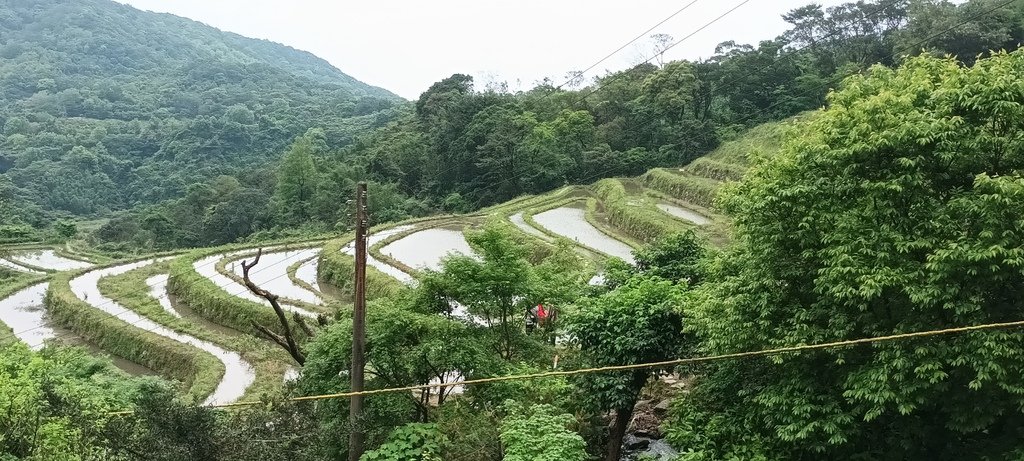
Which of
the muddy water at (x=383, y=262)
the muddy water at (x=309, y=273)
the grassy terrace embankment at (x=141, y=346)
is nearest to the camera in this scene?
the grassy terrace embankment at (x=141, y=346)

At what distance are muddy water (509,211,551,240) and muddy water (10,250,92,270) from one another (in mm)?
27681

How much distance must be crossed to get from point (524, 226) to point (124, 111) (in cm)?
10240

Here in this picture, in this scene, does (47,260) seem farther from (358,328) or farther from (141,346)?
(358,328)

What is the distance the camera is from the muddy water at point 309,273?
31.2m

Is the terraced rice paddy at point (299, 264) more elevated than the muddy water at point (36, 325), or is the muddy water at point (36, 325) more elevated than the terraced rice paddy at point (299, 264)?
the terraced rice paddy at point (299, 264)

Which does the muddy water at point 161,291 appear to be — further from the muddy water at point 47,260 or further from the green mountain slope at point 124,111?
the green mountain slope at point 124,111

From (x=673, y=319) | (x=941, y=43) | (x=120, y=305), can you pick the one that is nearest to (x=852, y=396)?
(x=673, y=319)

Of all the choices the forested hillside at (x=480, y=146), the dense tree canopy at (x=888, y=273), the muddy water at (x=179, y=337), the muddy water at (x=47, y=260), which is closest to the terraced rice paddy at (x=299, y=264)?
the muddy water at (x=179, y=337)

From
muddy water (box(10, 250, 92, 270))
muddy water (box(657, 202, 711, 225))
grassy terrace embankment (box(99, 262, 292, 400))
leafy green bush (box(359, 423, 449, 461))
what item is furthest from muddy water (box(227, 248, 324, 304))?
muddy water (box(657, 202, 711, 225))

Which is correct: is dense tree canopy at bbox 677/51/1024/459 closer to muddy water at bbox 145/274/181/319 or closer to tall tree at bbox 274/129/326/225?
muddy water at bbox 145/274/181/319

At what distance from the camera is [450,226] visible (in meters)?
40.1

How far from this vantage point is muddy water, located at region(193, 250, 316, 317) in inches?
1031

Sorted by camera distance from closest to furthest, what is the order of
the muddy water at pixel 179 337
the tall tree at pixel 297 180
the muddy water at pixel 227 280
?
the muddy water at pixel 179 337 < the muddy water at pixel 227 280 < the tall tree at pixel 297 180

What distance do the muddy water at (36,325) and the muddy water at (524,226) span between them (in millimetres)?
16708
